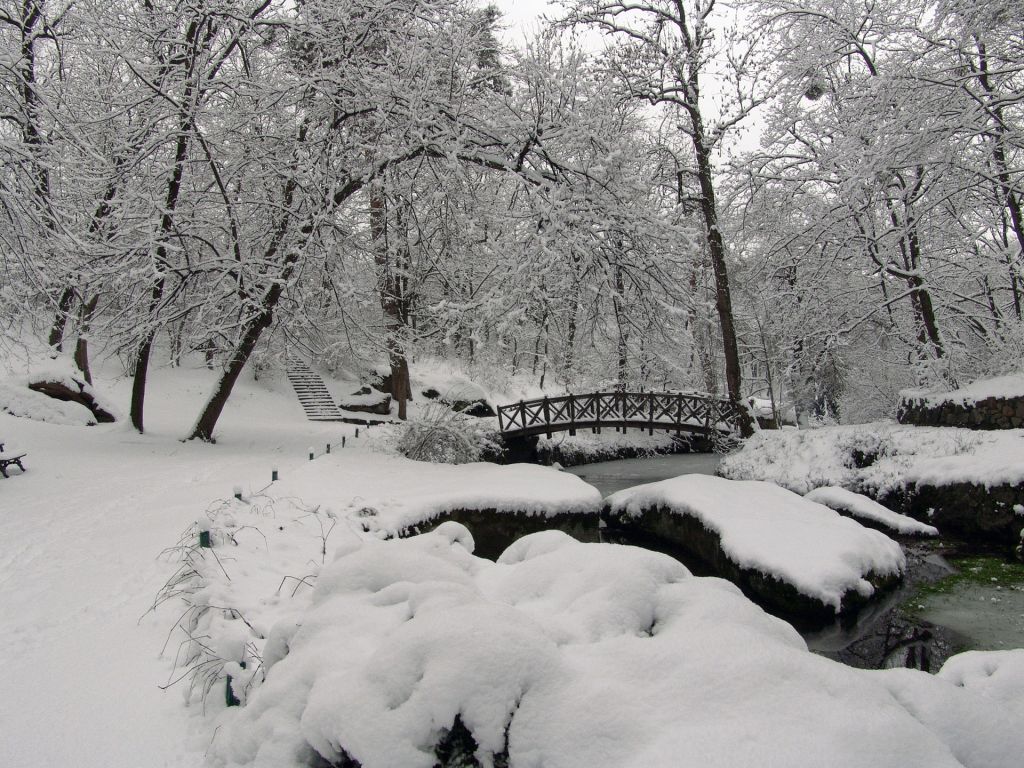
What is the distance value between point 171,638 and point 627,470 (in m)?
15.8

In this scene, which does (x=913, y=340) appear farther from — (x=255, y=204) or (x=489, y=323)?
(x=255, y=204)

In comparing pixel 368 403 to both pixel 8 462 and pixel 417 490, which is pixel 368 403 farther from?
pixel 417 490

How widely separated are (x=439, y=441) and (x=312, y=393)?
13643mm

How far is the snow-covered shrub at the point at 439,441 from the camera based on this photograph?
41.6 ft

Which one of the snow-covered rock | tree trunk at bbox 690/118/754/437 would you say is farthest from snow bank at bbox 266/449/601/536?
tree trunk at bbox 690/118/754/437

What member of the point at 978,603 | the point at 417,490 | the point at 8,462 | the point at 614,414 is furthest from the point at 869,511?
the point at 8,462

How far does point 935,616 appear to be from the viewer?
724 centimetres

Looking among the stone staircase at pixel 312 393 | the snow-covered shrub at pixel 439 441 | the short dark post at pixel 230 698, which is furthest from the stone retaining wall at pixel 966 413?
the stone staircase at pixel 312 393

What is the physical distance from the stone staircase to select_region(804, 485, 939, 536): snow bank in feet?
54.6

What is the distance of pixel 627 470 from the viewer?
1914cm

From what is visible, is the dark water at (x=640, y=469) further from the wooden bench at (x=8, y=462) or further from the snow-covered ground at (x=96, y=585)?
the wooden bench at (x=8, y=462)

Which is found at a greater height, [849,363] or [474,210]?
[474,210]

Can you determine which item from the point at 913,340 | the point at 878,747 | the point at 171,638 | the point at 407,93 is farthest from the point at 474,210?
the point at 913,340

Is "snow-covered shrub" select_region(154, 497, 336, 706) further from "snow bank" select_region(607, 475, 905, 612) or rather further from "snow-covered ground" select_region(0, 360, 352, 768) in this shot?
"snow bank" select_region(607, 475, 905, 612)
